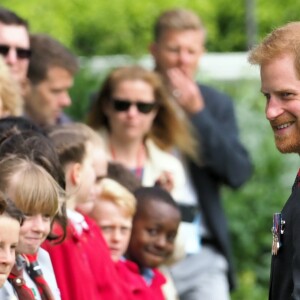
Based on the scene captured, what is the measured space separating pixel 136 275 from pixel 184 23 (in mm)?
2546

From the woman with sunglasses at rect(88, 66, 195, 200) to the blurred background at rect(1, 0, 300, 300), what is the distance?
1190 mm

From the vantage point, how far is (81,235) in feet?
21.6

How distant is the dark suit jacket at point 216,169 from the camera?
29.8 ft

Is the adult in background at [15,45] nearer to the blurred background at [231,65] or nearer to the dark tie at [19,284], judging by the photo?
the blurred background at [231,65]

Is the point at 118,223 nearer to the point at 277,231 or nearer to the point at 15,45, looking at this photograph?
the point at 15,45

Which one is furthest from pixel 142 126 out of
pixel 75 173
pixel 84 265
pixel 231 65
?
pixel 231 65

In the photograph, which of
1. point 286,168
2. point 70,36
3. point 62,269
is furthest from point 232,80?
point 62,269

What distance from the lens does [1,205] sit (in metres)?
5.23

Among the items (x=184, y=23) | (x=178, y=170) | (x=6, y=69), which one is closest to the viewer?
(x=6, y=69)

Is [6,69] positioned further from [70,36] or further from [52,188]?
[70,36]

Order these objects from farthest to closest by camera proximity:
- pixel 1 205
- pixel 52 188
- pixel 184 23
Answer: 1. pixel 184 23
2. pixel 52 188
3. pixel 1 205

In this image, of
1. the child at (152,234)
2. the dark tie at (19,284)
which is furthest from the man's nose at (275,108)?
the child at (152,234)

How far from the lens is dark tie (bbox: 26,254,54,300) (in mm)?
5750

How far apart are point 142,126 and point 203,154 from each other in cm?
69
